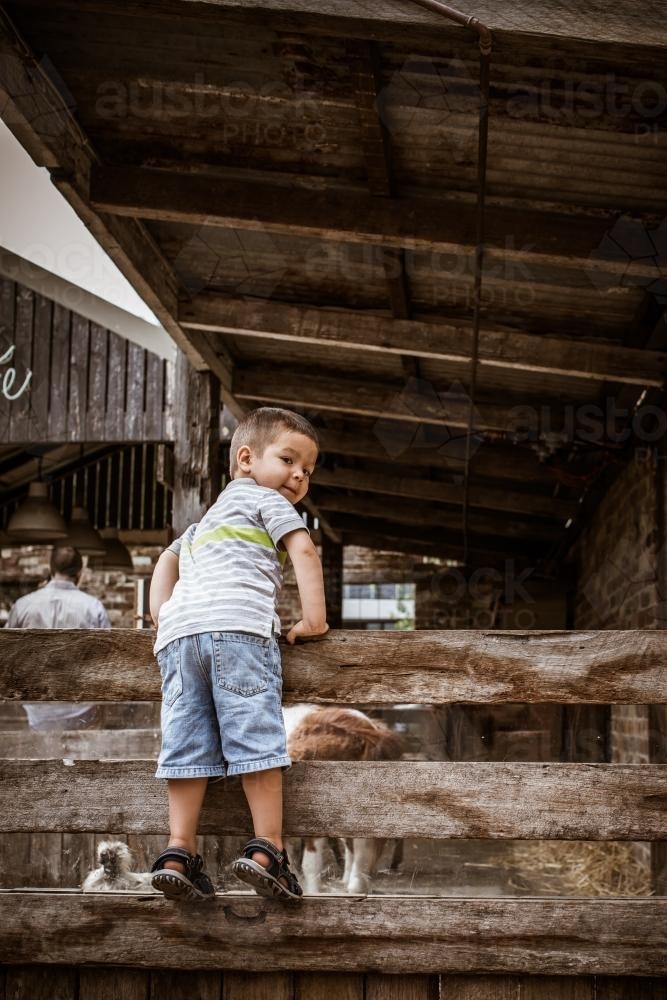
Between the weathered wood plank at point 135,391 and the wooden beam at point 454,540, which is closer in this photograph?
the weathered wood plank at point 135,391

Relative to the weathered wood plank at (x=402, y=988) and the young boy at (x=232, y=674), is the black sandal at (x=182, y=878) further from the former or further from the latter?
the weathered wood plank at (x=402, y=988)

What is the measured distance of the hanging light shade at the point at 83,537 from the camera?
1056cm

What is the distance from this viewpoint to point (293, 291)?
574cm

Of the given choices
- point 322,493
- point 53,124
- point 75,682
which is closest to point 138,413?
point 322,493

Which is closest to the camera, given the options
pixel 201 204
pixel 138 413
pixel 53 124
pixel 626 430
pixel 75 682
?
pixel 75 682

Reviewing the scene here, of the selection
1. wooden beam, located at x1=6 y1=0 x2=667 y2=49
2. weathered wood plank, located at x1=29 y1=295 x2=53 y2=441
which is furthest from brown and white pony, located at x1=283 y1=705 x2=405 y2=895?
weathered wood plank, located at x1=29 y1=295 x2=53 y2=441

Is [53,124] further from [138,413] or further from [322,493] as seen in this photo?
[322,493]

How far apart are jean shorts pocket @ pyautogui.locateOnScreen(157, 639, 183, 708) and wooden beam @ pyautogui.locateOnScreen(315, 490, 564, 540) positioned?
299 inches

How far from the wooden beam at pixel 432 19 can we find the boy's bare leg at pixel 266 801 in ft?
6.65

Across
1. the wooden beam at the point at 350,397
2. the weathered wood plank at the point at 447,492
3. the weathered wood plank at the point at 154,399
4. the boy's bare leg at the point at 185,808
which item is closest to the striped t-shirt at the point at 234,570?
the boy's bare leg at the point at 185,808

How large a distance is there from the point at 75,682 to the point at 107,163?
2422mm

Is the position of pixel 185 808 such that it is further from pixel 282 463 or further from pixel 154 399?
pixel 154 399

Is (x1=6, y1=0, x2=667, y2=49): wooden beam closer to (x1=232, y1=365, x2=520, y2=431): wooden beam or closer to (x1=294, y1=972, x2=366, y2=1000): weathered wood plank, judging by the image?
(x1=294, y1=972, x2=366, y2=1000): weathered wood plank

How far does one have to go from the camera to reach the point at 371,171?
161 inches
